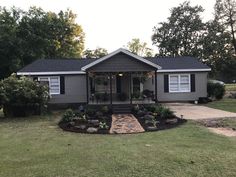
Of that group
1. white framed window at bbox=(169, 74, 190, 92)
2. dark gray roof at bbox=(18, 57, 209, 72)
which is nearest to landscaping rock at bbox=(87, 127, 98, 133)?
dark gray roof at bbox=(18, 57, 209, 72)

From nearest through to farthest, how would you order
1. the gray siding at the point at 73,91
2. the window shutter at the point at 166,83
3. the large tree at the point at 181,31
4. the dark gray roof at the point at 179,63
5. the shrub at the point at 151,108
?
the shrub at the point at 151,108 < the gray siding at the point at 73,91 < the window shutter at the point at 166,83 < the dark gray roof at the point at 179,63 < the large tree at the point at 181,31

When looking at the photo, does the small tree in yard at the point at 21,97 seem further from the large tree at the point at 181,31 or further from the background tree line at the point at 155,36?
the large tree at the point at 181,31

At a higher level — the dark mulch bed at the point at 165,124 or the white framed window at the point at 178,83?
the white framed window at the point at 178,83

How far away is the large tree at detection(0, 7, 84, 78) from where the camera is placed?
33.6 metres

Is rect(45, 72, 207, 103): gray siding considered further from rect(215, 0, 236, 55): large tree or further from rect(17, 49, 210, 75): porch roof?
rect(215, 0, 236, 55): large tree

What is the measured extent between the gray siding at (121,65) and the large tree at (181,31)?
2391 cm

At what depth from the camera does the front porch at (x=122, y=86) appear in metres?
21.0

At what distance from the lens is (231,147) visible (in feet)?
26.7

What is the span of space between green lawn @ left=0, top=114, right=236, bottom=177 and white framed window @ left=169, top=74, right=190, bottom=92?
11.9 m

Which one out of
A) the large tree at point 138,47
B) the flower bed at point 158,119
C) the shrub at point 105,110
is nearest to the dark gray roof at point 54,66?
the shrub at point 105,110

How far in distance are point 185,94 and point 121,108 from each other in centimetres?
649

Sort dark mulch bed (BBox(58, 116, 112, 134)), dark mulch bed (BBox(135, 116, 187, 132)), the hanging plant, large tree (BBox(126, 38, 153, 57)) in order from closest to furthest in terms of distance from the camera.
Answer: dark mulch bed (BBox(58, 116, 112, 134)) < dark mulch bed (BBox(135, 116, 187, 132)) < the hanging plant < large tree (BBox(126, 38, 153, 57))

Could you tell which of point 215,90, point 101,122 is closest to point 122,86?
point 215,90

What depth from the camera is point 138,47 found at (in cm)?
6316
